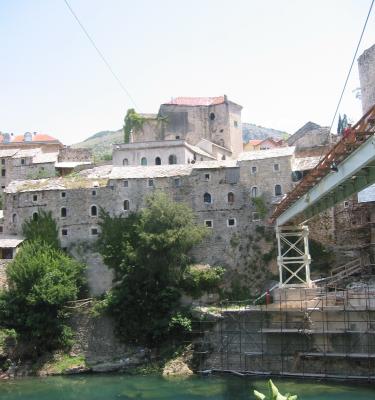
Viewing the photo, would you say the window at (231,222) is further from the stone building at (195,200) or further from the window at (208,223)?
the window at (208,223)

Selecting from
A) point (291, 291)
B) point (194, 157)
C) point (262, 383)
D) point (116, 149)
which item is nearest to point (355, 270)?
point (291, 291)

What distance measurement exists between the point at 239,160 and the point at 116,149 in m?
13.3

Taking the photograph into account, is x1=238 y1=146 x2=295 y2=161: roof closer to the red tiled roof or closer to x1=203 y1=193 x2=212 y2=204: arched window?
x1=203 y1=193 x2=212 y2=204: arched window

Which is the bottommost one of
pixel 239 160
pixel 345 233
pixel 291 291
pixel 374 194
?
pixel 291 291

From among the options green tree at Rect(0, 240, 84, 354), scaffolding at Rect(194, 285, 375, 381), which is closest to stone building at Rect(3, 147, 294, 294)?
green tree at Rect(0, 240, 84, 354)

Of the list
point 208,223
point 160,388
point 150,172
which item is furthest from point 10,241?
point 160,388

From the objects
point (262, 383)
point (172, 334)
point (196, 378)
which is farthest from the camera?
point (172, 334)

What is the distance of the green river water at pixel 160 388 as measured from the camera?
2452 centimetres

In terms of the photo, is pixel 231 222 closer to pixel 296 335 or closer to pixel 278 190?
pixel 278 190

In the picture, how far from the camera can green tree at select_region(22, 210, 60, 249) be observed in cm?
A: 3962

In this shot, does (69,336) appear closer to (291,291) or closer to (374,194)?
(291,291)

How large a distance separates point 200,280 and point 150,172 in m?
10.8

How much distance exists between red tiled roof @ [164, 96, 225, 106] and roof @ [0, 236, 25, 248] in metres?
23.7

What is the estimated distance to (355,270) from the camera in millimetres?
34406
